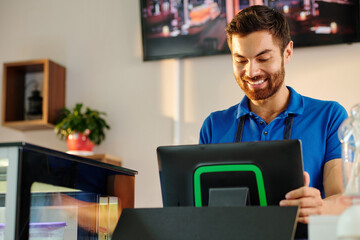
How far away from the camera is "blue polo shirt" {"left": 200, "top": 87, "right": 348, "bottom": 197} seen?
2.02 meters

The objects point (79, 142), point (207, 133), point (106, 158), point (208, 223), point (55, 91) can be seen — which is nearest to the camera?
point (208, 223)

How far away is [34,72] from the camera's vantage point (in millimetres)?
4449

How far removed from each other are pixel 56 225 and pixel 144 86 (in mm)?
2620

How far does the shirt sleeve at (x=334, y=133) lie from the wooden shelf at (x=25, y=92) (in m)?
2.55

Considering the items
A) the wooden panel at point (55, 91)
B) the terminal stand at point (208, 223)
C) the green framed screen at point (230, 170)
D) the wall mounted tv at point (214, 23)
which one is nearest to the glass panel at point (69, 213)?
the terminal stand at point (208, 223)

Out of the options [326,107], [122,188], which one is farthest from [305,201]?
[326,107]

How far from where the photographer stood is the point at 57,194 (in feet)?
5.31

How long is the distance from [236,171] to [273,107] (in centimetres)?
77

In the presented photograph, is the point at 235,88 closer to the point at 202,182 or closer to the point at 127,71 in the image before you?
the point at 127,71

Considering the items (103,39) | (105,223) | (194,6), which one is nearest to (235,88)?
(194,6)

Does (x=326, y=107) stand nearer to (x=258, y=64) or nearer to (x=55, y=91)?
(x=258, y=64)

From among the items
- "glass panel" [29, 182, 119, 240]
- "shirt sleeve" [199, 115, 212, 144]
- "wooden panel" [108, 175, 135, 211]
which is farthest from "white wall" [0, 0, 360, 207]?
"glass panel" [29, 182, 119, 240]

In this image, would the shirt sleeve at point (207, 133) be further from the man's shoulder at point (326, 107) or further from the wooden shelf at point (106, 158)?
the wooden shelf at point (106, 158)

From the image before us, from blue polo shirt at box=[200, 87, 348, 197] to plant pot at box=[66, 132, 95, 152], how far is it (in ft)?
6.15
